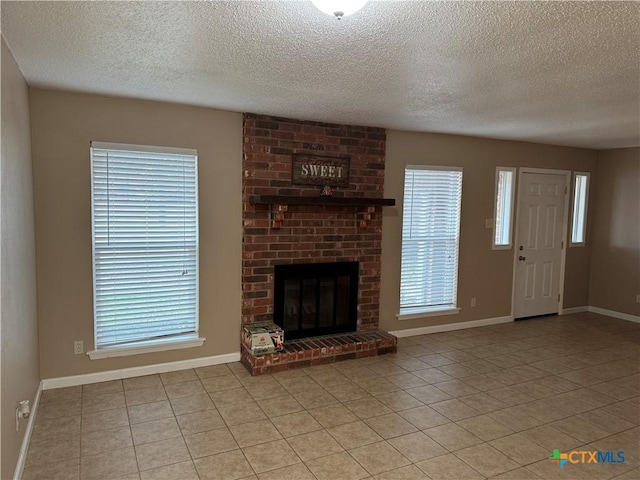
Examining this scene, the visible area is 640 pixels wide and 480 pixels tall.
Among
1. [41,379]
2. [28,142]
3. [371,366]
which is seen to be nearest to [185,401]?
[41,379]

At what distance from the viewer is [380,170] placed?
4.85 m

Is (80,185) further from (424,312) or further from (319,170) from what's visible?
(424,312)

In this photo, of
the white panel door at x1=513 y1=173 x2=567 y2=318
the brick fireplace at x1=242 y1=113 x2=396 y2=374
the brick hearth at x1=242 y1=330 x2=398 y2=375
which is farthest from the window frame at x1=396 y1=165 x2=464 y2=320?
the white panel door at x1=513 y1=173 x2=567 y2=318

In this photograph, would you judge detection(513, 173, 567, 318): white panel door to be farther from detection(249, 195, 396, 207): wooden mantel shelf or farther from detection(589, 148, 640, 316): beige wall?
detection(249, 195, 396, 207): wooden mantel shelf

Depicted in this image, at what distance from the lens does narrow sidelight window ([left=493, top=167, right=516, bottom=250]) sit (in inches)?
225

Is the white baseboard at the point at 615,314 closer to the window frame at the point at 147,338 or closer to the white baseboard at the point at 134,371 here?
the white baseboard at the point at 134,371

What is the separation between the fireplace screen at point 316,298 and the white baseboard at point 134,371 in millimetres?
658

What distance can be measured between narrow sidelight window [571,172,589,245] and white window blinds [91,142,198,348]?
17.8ft

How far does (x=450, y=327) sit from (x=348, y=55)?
399 centimetres

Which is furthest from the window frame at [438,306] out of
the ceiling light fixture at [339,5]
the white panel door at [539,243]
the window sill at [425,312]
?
the ceiling light fixture at [339,5]

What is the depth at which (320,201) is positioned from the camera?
4.24 metres

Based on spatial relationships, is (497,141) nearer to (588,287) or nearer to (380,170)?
(380,170)

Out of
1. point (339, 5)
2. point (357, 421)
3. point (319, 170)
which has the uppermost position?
point (339, 5)

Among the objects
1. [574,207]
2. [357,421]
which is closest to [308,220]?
[357,421]
